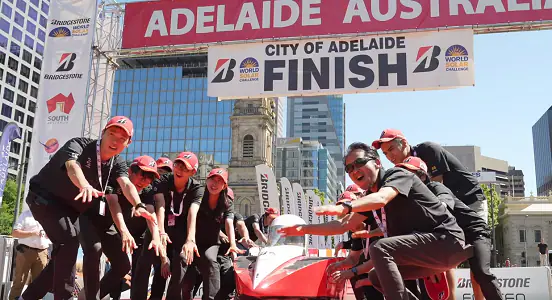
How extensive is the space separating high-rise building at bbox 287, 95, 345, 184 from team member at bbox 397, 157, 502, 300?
157220mm

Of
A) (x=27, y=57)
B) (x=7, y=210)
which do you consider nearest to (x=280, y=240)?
(x=7, y=210)

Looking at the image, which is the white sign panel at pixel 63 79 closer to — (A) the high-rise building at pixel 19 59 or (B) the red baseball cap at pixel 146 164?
(B) the red baseball cap at pixel 146 164

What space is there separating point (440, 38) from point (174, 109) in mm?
78211

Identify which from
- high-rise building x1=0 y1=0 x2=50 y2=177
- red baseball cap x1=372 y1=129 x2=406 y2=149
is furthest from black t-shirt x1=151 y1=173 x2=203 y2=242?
high-rise building x1=0 y1=0 x2=50 y2=177

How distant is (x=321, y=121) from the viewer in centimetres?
16400

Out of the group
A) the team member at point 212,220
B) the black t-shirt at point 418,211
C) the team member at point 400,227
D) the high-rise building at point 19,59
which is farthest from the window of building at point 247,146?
the black t-shirt at point 418,211

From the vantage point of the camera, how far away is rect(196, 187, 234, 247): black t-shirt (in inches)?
230

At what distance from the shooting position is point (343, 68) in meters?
12.3

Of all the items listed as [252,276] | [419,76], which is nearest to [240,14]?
[419,76]

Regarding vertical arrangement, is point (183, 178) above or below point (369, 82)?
below

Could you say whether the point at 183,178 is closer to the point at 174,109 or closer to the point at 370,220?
the point at 370,220

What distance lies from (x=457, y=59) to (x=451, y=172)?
724 centimetres

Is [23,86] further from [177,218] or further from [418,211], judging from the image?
[418,211]

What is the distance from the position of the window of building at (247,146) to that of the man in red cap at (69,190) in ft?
229
